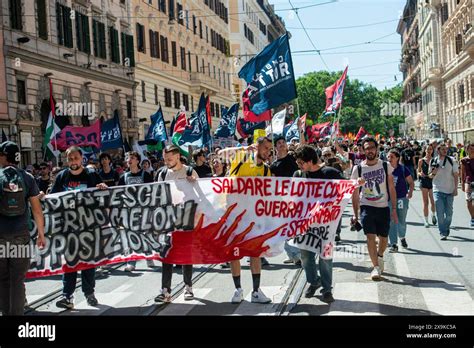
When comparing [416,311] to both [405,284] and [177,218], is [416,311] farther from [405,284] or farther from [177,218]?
[177,218]

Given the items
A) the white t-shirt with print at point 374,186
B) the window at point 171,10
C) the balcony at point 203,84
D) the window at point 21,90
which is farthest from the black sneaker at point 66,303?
the balcony at point 203,84

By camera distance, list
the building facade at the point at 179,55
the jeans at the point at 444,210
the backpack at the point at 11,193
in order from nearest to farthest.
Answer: the backpack at the point at 11,193, the jeans at the point at 444,210, the building facade at the point at 179,55

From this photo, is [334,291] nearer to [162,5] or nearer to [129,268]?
[129,268]

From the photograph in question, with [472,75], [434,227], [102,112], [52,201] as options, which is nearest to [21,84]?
[102,112]

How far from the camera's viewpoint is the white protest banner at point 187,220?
7859mm

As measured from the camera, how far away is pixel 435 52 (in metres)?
59.3

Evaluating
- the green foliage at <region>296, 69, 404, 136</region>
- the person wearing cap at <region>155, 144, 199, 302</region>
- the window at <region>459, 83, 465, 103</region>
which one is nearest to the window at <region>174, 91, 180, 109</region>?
the window at <region>459, 83, 465, 103</region>

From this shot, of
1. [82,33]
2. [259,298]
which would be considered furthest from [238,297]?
[82,33]

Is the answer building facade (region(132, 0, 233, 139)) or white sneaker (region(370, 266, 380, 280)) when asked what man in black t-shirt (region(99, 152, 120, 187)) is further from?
building facade (region(132, 0, 233, 139))

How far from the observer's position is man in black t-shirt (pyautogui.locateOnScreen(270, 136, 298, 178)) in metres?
10.6

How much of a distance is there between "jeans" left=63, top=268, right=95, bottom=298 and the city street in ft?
0.60

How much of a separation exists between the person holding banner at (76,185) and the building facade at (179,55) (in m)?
28.8

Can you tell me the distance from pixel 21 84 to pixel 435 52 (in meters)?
42.7

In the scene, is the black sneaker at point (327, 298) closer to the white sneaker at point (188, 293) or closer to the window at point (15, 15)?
the white sneaker at point (188, 293)
